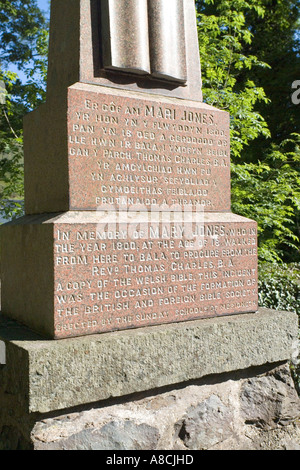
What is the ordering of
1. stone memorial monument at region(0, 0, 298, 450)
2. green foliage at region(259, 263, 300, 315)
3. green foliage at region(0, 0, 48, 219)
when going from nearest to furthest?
stone memorial monument at region(0, 0, 298, 450)
green foliage at region(259, 263, 300, 315)
green foliage at region(0, 0, 48, 219)

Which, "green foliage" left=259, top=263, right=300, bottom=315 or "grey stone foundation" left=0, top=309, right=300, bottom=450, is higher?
"green foliage" left=259, top=263, right=300, bottom=315

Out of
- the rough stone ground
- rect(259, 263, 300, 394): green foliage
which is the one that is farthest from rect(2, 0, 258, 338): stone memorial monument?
rect(259, 263, 300, 394): green foliage

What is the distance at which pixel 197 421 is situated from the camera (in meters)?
2.50

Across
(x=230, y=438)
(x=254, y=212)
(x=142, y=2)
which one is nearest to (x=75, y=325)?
(x=230, y=438)

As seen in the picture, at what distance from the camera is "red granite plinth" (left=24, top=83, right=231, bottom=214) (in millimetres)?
2443

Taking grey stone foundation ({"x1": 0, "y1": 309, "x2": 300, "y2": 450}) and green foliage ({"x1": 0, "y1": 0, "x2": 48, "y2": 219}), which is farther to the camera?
green foliage ({"x1": 0, "y1": 0, "x2": 48, "y2": 219})

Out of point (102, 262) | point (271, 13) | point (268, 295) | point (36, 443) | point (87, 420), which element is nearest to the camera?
point (36, 443)

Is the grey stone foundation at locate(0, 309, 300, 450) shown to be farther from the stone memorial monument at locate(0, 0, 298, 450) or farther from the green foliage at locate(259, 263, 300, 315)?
the green foliage at locate(259, 263, 300, 315)

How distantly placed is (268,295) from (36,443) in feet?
10.1

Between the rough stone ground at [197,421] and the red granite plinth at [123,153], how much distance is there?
1.06 metres

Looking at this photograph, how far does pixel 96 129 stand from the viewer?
249 cm

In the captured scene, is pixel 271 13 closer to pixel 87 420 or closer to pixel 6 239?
pixel 6 239

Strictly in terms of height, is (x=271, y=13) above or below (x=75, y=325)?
above

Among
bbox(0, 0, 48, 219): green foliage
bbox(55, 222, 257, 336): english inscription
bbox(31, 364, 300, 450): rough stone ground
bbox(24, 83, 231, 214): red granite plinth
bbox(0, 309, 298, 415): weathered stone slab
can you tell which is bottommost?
bbox(31, 364, 300, 450): rough stone ground
